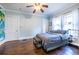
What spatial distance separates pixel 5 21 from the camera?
1.77 metres

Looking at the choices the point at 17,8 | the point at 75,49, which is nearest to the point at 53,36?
the point at 75,49

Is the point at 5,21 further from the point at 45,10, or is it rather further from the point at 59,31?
the point at 59,31

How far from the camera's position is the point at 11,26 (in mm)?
1794

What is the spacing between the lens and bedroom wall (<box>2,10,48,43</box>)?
5.82ft

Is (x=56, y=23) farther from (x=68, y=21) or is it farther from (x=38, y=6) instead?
(x=38, y=6)

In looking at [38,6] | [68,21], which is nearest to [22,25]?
[38,6]

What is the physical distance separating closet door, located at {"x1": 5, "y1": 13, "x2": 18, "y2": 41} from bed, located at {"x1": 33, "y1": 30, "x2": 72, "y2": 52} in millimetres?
438

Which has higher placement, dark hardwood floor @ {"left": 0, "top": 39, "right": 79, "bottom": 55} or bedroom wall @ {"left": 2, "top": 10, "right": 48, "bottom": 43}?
bedroom wall @ {"left": 2, "top": 10, "right": 48, "bottom": 43}

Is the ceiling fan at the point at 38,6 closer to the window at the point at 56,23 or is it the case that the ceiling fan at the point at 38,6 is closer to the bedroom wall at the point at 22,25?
the bedroom wall at the point at 22,25

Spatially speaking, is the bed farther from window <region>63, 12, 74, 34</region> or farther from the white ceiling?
the white ceiling

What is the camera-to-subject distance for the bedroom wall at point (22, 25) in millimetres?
1775

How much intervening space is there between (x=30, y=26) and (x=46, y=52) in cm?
65

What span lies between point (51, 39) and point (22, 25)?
69 centimetres

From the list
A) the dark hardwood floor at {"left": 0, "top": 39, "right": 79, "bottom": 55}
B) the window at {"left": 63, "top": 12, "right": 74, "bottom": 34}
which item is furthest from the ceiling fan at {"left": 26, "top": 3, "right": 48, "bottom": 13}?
the dark hardwood floor at {"left": 0, "top": 39, "right": 79, "bottom": 55}
